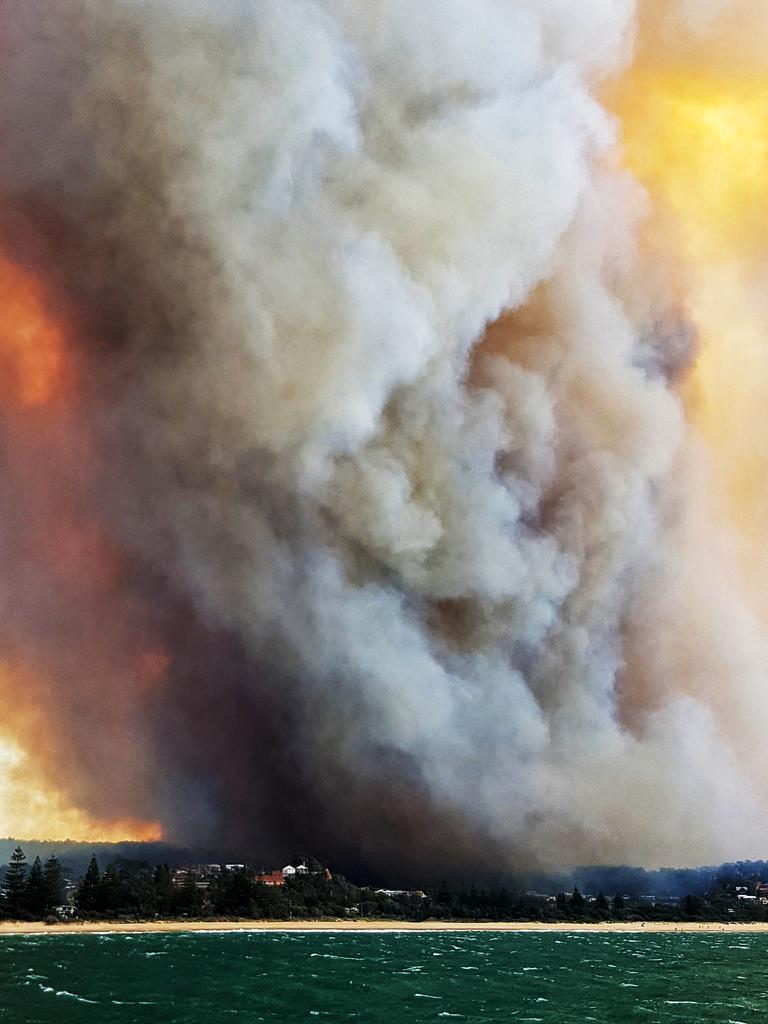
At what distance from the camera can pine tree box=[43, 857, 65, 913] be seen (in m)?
103

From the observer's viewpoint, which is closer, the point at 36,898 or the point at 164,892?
the point at 36,898

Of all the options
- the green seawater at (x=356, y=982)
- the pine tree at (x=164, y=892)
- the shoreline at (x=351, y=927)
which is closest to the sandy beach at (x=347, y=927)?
the shoreline at (x=351, y=927)

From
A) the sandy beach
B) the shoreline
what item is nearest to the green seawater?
the shoreline

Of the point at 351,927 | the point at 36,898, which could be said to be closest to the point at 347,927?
the point at 351,927

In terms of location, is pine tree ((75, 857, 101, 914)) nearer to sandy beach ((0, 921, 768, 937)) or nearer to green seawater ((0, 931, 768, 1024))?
sandy beach ((0, 921, 768, 937))

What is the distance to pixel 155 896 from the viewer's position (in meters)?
113

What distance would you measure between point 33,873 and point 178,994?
5939cm

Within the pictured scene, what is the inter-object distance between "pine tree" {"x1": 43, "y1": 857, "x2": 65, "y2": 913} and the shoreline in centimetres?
225

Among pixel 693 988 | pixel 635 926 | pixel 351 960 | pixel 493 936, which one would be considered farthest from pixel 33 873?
pixel 635 926

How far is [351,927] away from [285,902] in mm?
9463

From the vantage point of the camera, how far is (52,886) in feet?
341

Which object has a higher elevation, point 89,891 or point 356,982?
point 89,891

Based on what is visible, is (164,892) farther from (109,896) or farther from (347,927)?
(347,927)

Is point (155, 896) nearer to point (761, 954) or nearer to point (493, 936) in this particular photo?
point (493, 936)
